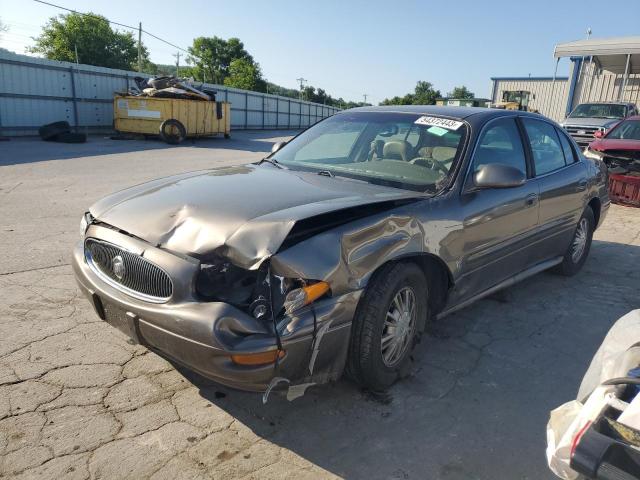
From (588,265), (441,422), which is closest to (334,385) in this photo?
(441,422)

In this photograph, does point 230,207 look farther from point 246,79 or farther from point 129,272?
point 246,79

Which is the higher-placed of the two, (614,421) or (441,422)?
(614,421)

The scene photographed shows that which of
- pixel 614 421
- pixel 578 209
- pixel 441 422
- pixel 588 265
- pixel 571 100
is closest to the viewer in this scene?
pixel 614 421

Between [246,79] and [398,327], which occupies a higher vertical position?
[246,79]

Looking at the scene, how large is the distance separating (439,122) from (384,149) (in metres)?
0.44

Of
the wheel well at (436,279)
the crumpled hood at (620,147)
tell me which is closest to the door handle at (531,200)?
the wheel well at (436,279)

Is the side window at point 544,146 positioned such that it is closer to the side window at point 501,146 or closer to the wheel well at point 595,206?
the side window at point 501,146

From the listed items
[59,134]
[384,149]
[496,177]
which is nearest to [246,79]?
A: [59,134]

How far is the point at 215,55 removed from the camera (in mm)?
74688

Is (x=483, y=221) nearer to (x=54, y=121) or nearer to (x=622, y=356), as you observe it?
(x=622, y=356)

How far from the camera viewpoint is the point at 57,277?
4254mm

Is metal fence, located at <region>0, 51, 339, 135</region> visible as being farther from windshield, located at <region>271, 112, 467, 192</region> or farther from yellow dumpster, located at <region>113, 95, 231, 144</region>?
windshield, located at <region>271, 112, 467, 192</region>

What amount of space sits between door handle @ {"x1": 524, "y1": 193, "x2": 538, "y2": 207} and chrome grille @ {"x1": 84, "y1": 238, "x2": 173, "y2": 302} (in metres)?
2.81

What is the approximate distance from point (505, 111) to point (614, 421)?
10.3ft
